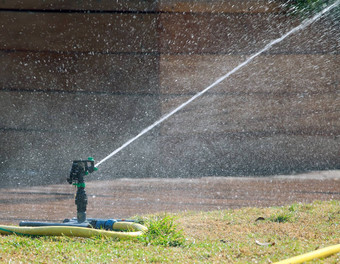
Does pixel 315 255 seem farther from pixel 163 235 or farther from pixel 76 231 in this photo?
pixel 76 231

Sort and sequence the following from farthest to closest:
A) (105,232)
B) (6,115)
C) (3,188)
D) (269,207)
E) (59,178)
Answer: (6,115) < (59,178) < (3,188) < (269,207) < (105,232)

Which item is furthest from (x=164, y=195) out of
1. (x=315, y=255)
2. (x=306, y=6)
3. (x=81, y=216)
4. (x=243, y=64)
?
(x=306, y=6)

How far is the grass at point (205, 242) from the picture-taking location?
6.77 feet

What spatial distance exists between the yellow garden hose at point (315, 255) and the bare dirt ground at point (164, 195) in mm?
1198

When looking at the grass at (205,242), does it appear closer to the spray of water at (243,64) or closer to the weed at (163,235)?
the weed at (163,235)

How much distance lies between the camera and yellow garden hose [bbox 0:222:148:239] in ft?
7.80


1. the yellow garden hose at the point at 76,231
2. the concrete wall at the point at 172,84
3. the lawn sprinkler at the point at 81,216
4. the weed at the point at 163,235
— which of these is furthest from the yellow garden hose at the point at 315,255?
the concrete wall at the point at 172,84

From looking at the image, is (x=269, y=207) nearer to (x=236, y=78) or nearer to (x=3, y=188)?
(x=236, y=78)

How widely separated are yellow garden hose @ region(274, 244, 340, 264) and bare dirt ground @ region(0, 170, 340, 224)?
1.20m

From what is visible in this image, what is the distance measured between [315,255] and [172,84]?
2735 millimetres

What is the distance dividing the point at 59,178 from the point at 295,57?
7.33 ft

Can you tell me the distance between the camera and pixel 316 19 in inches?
178

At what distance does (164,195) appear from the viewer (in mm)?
3641

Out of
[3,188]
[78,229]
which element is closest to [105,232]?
[78,229]
